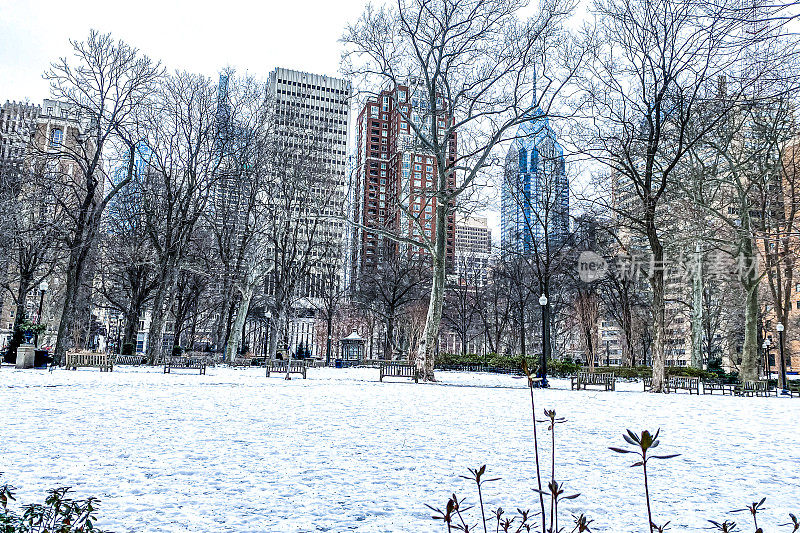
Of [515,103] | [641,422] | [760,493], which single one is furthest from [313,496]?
[515,103]

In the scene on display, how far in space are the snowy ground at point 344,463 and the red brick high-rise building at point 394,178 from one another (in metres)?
14.5

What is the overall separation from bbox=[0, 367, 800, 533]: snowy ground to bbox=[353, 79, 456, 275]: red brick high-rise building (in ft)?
47.7

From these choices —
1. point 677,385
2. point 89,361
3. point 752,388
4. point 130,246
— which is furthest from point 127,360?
point 752,388

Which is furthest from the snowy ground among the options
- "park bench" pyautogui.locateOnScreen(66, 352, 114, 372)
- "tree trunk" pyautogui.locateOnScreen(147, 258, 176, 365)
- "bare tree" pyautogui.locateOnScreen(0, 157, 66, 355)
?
"tree trunk" pyautogui.locateOnScreen(147, 258, 176, 365)

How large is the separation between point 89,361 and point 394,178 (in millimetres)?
44445

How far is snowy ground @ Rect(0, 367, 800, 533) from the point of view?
4.43 meters

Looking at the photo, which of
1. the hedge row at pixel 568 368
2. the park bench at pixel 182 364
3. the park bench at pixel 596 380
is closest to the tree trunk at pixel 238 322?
the park bench at pixel 182 364

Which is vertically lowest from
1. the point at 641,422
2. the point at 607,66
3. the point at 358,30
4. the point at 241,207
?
the point at 641,422

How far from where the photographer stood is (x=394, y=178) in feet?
213

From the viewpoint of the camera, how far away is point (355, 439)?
314 inches

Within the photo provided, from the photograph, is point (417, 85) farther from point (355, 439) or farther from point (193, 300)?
point (193, 300)

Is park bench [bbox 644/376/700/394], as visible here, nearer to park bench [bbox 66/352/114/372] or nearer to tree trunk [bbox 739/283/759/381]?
tree trunk [bbox 739/283/759/381]

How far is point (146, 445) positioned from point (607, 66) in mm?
22946

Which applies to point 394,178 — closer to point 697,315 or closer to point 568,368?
point 568,368
